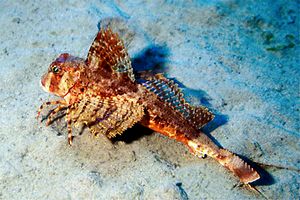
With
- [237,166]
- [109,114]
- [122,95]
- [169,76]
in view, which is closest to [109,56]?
[122,95]

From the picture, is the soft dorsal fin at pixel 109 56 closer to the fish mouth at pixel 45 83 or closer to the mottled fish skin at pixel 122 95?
the mottled fish skin at pixel 122 95

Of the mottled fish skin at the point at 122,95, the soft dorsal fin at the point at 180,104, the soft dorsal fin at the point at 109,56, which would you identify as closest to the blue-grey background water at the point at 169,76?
the mottled fish skin at the point at 122,95

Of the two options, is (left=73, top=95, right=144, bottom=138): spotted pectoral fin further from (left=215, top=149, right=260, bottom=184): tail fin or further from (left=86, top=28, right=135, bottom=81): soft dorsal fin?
(left=215, top=149, right=260, bottom=184): tail fin

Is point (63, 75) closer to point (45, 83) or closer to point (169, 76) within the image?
point (45, 83)

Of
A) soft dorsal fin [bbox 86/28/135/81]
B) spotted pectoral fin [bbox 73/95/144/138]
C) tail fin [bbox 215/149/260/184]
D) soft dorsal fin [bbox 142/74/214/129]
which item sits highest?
soft dorsal fin [bbox 86/28/135/81]

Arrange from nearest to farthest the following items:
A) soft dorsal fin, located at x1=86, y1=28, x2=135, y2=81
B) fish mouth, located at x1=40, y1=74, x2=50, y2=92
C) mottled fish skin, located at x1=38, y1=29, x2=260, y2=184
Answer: mottled fish skin, located at x1=38, y1=29, x2=260, y2=184 → soft dorsal fin, located at x1=86, y1=28, x2=135, y2=81 → fish mouth, located at x1=40, y1=74, x2=50, y2=92

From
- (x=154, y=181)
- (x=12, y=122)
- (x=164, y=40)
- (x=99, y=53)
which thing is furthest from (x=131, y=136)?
(x=164, y=40)

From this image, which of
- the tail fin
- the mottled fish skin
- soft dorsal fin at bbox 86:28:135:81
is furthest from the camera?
soft dorsal fin at bbox 86:28:135:81

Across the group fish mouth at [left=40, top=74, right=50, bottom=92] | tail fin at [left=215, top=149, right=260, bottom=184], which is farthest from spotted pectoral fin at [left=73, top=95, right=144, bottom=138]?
tail fin at [left=215, top=149, right=260, bottom=184]

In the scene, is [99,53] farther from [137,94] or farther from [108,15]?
[108,15]
